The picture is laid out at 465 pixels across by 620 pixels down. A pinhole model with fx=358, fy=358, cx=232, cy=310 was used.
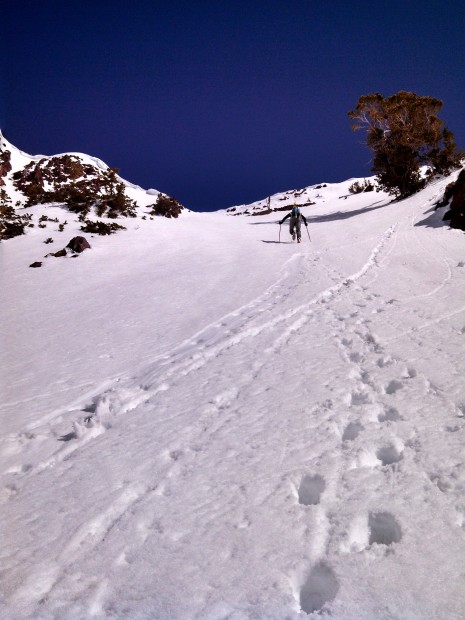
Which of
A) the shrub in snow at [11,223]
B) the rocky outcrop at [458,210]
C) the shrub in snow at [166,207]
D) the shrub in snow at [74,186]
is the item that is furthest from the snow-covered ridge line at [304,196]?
the rocky outcrop at [458,210]

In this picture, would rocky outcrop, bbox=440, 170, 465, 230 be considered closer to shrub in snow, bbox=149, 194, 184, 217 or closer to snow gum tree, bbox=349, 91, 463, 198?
snow gum tree, bbox=349, 91, 463, 198

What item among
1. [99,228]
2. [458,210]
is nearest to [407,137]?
[458,210]

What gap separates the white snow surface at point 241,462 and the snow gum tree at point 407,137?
22.5m

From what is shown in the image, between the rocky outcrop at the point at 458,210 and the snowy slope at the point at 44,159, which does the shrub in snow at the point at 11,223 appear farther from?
the rocky outcrop at the point at 458,210

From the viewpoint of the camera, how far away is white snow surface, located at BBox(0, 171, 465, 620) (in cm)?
195

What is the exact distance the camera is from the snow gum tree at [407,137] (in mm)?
25391

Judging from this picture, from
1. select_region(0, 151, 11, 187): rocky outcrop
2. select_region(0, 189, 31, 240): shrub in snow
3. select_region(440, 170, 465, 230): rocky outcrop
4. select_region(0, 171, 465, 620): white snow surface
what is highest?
select_region(0, 151, 11, 187): rocky outcrop

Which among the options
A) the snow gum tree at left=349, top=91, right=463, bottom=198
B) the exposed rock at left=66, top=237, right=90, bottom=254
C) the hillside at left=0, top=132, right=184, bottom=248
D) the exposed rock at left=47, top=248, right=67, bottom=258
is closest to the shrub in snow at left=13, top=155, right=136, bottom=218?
the hillside at left=0, top=132, right=184, bottom=248

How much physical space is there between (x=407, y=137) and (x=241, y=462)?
94.6ft

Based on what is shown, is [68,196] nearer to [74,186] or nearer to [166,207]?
[74,186]

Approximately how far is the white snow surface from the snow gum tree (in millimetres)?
22474

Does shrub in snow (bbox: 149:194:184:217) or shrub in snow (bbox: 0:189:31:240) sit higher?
shrub in snow (bbox: 149:194:184:217)

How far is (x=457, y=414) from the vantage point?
321 cm

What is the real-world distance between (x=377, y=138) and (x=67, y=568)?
1190 inches
